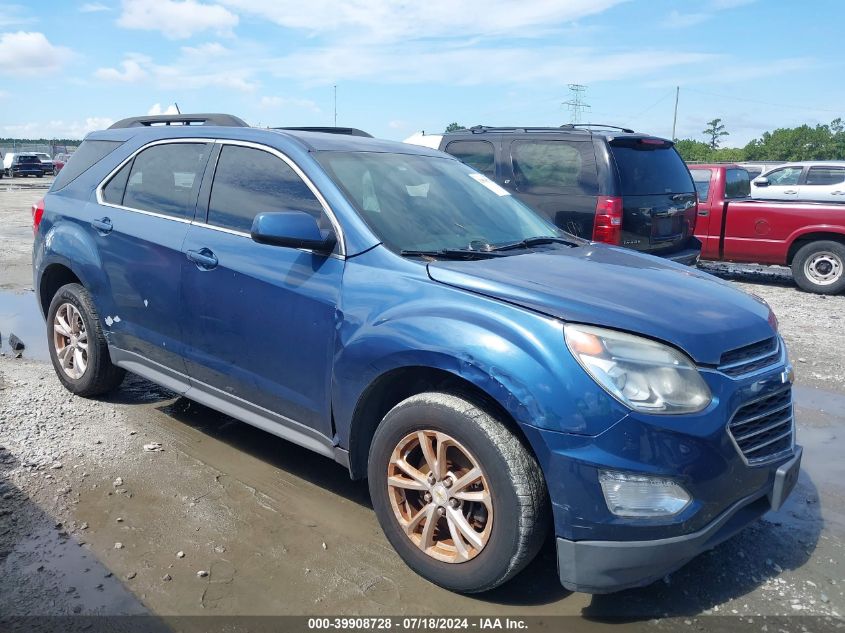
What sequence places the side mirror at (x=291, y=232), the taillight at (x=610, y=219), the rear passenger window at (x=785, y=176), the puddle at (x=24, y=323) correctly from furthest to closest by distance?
the rear passenger window at (x=785, y=176) < the taillight at (x=610, y=219) < the puddle at (x=24, y=323) < the side mirror at (x=291, y=232)

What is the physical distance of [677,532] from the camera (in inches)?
104

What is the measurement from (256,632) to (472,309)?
58.7 inches

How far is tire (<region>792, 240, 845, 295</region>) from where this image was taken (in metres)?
10.0

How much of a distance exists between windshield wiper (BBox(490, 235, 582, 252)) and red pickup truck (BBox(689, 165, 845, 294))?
652 centimetres

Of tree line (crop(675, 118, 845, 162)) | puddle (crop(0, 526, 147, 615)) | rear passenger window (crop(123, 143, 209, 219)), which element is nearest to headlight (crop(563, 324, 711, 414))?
puddle (crop(0, 526, 147, 615))

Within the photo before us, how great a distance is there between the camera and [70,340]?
17.0ft

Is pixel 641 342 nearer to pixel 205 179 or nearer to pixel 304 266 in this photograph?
pixel 304 266

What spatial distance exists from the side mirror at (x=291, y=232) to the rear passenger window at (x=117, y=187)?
1808mm

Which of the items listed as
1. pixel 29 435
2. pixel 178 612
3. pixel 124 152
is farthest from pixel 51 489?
pixel 124 152

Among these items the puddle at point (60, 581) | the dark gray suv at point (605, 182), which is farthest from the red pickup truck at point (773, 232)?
the puddle at point (60, 581)

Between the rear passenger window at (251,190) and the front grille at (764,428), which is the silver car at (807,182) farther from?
the rear passenger window at (251,190)

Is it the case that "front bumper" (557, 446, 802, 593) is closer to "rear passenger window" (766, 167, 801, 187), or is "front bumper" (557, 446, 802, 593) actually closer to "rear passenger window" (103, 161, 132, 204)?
"rear passenger window" (103, 161, 132, 204)

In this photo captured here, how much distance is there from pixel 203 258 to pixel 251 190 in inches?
17.5

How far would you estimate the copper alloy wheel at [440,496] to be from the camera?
2.93 m
